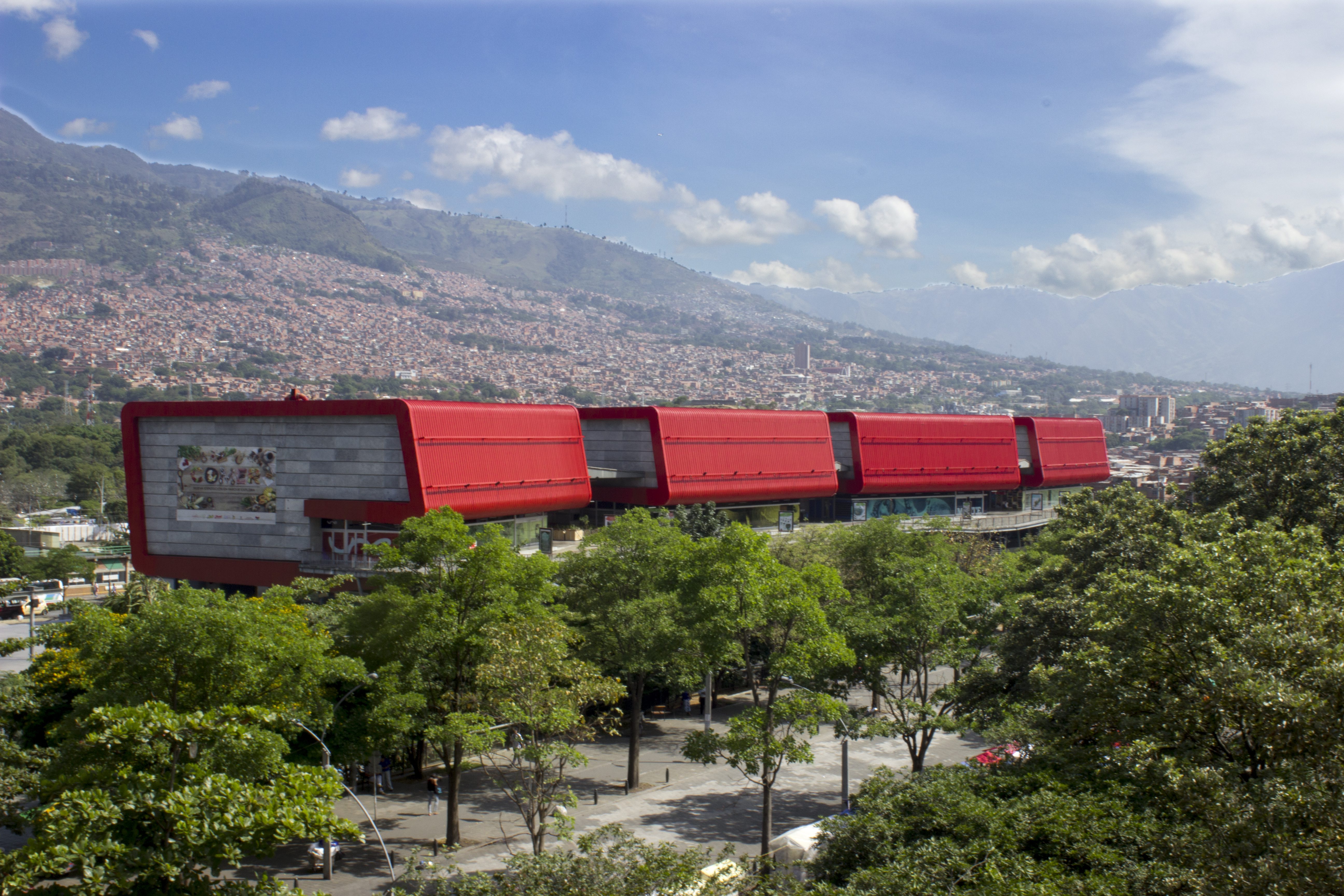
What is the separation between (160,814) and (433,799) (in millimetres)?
19077

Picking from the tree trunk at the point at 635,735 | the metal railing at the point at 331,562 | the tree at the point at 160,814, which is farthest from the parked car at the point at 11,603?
the tree at the point at 160,814

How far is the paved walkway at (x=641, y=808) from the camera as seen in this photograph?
27469 mm

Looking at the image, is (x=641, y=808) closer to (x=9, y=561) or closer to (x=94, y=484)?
(x=9, y=561)

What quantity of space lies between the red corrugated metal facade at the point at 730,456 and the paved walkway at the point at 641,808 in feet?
58.9

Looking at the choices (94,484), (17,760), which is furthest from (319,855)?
(94,484)

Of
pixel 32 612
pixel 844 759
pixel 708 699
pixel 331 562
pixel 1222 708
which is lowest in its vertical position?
pixel 32 612

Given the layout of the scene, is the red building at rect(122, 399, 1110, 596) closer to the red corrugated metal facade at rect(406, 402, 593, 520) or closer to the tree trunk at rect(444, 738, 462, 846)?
the red corrugated metal facade at rect(406, 402, 593, 520)

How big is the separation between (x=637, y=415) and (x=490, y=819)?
94.1ft

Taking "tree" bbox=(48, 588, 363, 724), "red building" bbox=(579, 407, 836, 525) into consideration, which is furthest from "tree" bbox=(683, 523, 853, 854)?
"red building" bbox=(579, 407, 836, 525)

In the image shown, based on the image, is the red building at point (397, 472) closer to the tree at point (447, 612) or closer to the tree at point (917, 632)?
the tree at point (447, 612)

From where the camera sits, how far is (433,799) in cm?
3161

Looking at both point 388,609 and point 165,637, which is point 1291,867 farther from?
point 388,609

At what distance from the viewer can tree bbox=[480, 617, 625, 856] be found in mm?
24078

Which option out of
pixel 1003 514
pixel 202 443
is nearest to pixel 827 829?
pixel 202 443
